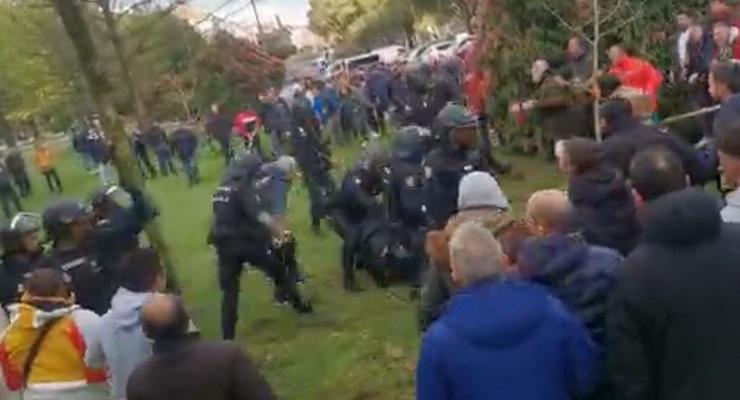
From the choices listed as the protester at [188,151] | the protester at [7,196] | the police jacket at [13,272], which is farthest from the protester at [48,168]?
the police jacket at [13,272]

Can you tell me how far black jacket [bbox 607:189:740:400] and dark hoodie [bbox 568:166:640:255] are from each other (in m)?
1.36

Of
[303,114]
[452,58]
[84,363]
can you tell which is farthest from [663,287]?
[452,58]

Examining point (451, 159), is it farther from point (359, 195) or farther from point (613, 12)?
point (613, 12)

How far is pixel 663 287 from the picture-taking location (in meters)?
4.03

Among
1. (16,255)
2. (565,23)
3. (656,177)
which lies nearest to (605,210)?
(656,177)

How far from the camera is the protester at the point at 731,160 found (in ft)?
15.0

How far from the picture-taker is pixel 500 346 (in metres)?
3.96

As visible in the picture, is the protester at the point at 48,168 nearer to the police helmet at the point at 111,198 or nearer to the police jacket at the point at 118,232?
the police jacket at the point at 118,232

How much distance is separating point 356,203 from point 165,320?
21.9 feet

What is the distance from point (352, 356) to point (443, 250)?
13.1ft

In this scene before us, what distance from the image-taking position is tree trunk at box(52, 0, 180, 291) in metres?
10.2

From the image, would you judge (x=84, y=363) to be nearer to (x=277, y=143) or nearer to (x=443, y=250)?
(x=443, y=250)

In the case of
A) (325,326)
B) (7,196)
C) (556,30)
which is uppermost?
(556,30)

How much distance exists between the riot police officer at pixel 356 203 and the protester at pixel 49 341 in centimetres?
521
